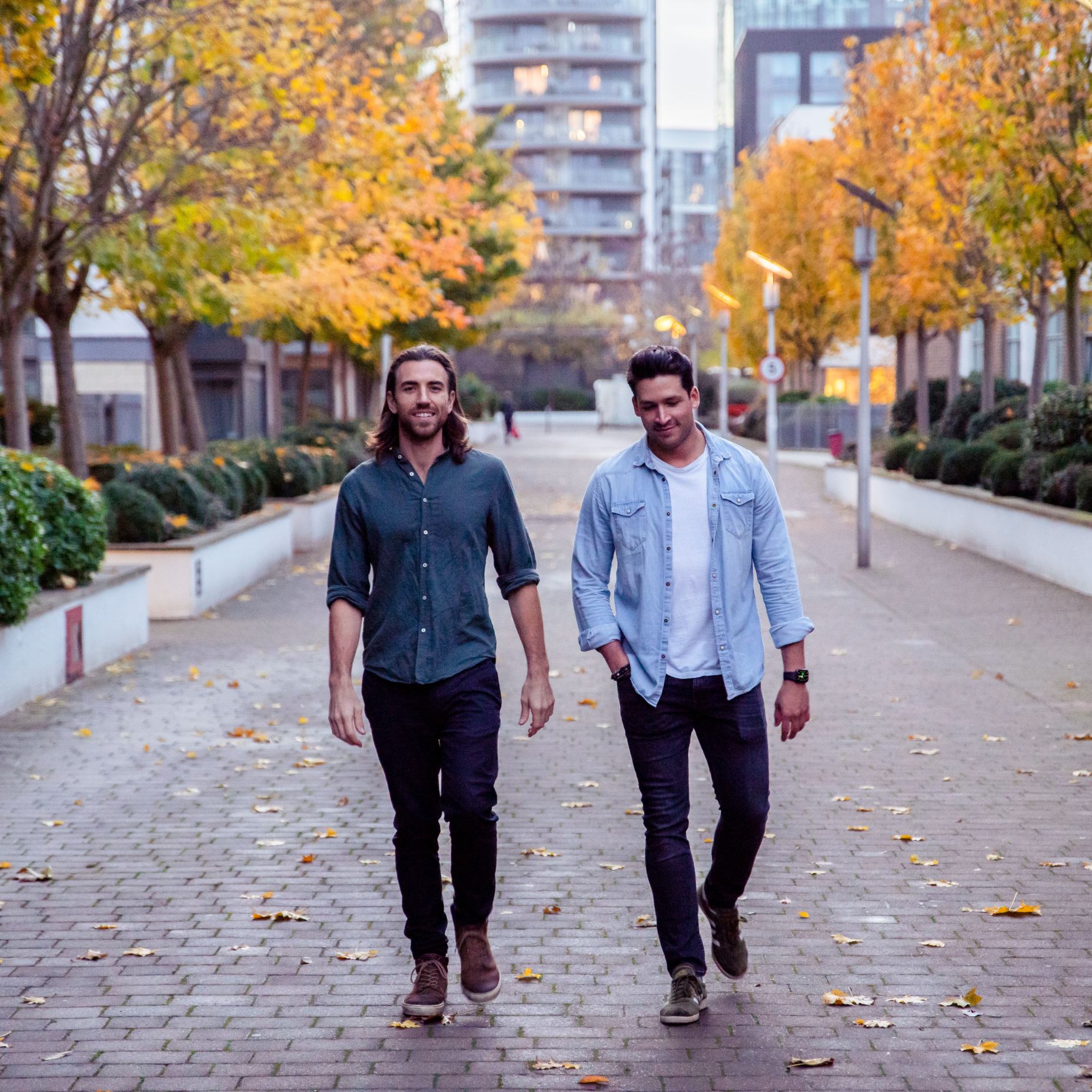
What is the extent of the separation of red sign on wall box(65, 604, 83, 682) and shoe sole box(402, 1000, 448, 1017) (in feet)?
22.2

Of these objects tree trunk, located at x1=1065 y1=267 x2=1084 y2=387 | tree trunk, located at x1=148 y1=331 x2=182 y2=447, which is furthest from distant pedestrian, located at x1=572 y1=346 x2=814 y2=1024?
tree trunk, located at x1=148 y1=331 x2=182 y2=447

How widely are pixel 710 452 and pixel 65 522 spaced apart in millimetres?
7540

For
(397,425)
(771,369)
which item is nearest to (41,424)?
(771,369)

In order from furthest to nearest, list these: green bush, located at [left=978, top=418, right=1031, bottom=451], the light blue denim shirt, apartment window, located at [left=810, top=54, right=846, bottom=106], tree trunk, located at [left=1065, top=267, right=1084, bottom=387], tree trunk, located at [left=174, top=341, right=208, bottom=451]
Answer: apartment window, located at [left=810, top=54, right=846, bottom=106] < green bush, located at [left=978, top=418, right=1031, bottom=451] < tree trunk, located at [left=174, top=341, right=208, bottom=451] < tree trunk, located at [left=1065, top=267, right=1084, bottom=387] < the light blue denim shirt

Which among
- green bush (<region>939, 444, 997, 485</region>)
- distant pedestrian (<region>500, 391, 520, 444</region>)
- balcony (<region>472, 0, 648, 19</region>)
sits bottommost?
distant pedestrian (<region>500, 391, 520, 444</region>)

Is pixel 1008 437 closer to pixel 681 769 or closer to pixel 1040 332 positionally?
pixel 1040 332

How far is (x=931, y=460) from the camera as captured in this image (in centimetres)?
2336

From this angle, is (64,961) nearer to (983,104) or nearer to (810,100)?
(983,104)

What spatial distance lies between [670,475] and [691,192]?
116 meters

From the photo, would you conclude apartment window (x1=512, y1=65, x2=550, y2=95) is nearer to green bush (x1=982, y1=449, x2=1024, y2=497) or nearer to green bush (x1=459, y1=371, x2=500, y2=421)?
green bush (x1=459, y1=371, x2=500, y2=421)

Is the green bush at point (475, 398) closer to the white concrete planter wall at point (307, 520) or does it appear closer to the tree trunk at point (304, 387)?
the tree trunk at point (304, 387)

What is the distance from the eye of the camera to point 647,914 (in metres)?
5.70

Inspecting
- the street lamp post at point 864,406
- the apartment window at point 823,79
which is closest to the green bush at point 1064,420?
the street lamp post at point 864,406

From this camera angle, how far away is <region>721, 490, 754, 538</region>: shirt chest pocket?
15.0 ft
